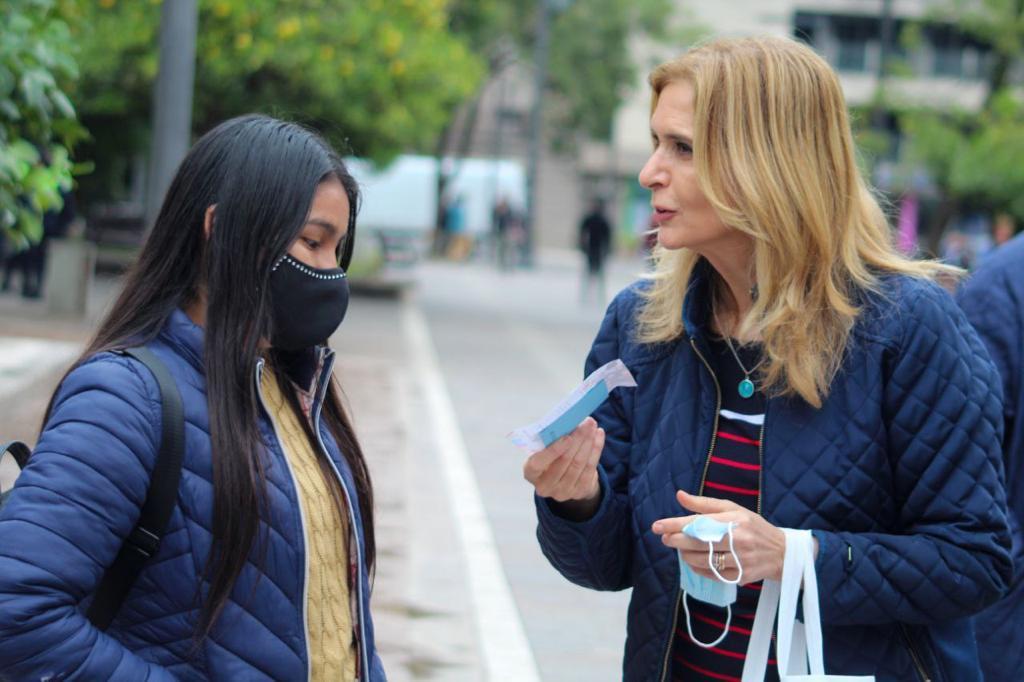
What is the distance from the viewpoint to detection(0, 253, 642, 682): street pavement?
5785 mm

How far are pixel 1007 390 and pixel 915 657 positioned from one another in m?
0.80

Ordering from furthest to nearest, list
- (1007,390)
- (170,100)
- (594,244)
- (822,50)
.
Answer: (822,50)
(594,244)
(170,100)
(1007,390)

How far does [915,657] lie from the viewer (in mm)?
2398

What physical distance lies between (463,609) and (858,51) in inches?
2207

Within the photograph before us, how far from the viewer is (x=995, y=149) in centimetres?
2041

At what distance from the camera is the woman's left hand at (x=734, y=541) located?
2.24 meters

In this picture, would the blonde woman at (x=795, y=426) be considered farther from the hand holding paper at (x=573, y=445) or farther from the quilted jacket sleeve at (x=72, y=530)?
the quilted jacket sleeve at (x=72, y=530)

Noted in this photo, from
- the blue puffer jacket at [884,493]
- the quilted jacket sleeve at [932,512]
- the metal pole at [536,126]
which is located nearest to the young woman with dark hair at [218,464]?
the blue puffer jacket at [884,493]

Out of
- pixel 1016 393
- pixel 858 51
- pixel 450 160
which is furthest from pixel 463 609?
pixel 858 51

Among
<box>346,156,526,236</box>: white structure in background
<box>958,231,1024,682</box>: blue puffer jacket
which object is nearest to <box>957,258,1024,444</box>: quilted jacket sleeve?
<box>958,231,1024,682</box>: blue puffer jacket

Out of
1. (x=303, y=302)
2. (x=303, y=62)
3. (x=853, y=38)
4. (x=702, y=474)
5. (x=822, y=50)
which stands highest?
(x=853, y=38)

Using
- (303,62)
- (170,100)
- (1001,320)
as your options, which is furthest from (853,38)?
(1001,320)

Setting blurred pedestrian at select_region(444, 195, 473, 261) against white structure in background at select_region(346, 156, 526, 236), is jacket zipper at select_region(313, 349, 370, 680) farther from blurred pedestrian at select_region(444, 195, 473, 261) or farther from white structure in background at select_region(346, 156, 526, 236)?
blurred pedestrian at select_region(444, 195, 473, 261)

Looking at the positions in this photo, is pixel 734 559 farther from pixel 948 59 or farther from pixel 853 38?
pixel 948 59
